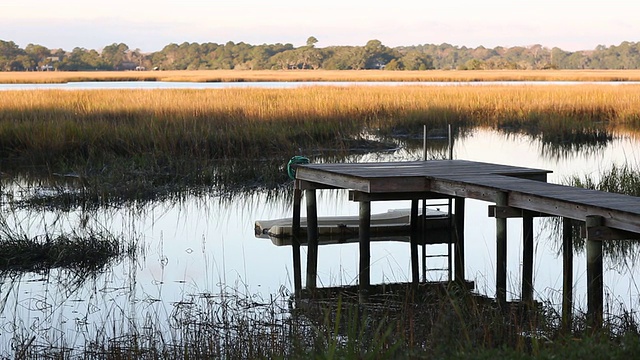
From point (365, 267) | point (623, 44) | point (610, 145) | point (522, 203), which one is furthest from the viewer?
point (623, 44)

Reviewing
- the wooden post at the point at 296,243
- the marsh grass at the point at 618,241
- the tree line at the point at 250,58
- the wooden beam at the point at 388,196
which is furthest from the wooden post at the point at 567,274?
the tree line at the point at 250,58

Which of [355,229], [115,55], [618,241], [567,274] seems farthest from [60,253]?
[115,55]

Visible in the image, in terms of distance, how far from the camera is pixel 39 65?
106 meters

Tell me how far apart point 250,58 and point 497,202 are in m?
112

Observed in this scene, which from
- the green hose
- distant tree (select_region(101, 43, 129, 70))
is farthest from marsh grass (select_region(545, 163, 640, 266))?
distant tree (select_region(101, 43, 129, 70))

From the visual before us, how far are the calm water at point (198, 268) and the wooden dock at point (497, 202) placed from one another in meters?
0.20

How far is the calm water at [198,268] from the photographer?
718 centimetres

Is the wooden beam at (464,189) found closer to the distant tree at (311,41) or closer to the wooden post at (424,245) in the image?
the wooden post at (424,245)

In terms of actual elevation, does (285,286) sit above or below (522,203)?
below

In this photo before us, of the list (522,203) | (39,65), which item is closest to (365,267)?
(522,203)

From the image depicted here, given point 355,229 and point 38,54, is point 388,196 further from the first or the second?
point 38,54

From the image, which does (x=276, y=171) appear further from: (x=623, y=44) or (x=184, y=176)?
(x=623, y=44)

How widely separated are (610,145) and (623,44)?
389 feet

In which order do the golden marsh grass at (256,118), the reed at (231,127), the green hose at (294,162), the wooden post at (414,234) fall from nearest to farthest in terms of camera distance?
the wooden post at (414,234) < the green hose at (294,162) < the reed at (231,127) < the golden marsh grass at (256,118)
